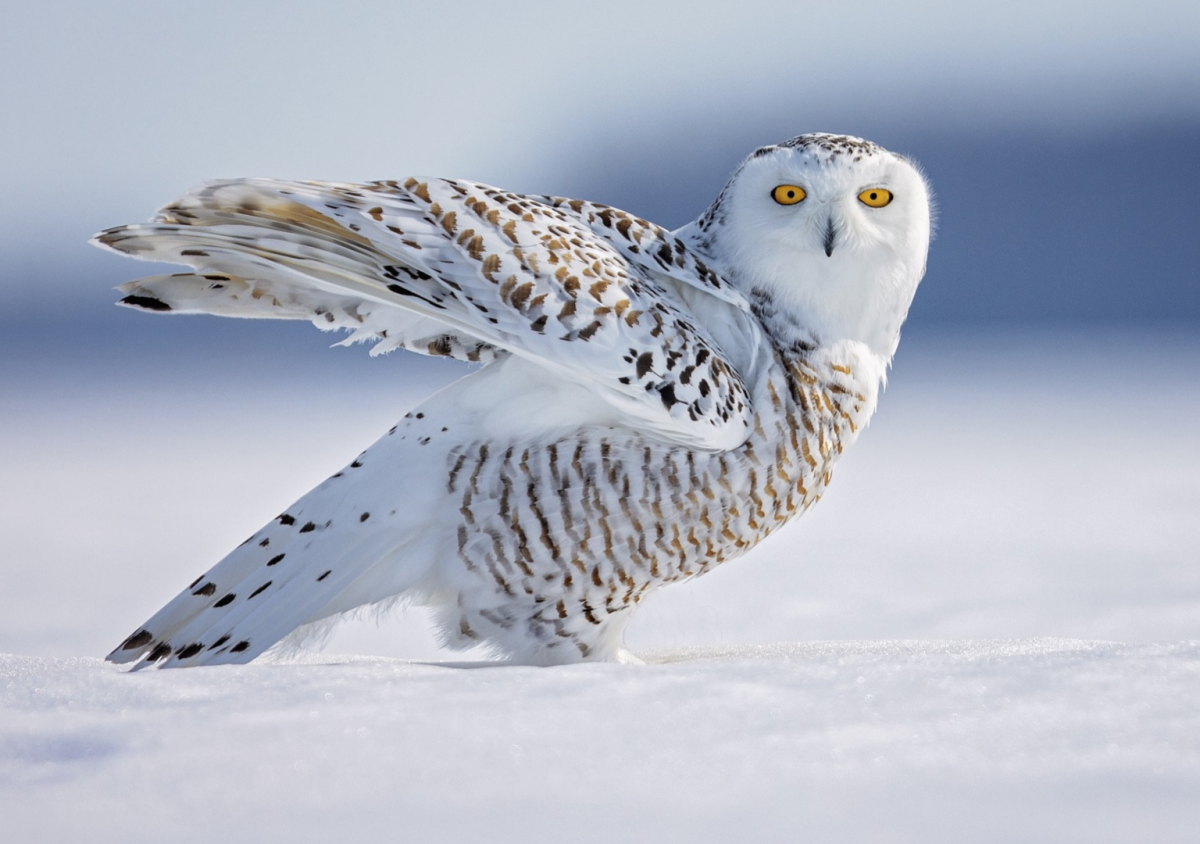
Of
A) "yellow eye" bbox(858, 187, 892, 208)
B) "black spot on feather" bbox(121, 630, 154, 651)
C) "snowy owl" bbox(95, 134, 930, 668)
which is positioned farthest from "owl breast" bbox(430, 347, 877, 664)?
"black spot on feather" bbox(121, 630, 154, 651)

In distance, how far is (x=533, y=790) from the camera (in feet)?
4.20

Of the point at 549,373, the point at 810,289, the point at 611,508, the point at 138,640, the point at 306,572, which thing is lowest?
the point at 138,640

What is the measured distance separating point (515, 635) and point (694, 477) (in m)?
0.43

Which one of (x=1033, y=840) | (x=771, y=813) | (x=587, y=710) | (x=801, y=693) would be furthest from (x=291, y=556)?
(x=1033, y=840)

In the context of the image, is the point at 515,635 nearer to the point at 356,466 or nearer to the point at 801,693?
the point at 356,466

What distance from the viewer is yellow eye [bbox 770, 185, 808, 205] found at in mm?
2016

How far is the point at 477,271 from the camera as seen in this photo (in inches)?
69.9

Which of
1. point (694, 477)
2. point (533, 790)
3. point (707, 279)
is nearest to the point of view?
point (533, 790)

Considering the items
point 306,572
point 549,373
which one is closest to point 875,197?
point 549,373

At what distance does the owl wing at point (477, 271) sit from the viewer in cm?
175

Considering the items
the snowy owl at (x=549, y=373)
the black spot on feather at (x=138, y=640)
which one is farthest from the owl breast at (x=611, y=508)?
the black spot on feather at (x=138, y=640)

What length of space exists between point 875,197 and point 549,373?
0.66 metres

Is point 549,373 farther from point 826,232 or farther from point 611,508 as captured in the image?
point 826,232

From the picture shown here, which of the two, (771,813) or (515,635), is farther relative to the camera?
(515,635)
